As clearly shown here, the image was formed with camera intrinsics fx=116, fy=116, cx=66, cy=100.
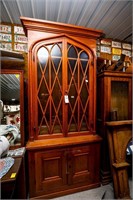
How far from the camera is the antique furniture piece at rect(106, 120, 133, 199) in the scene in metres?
1.57

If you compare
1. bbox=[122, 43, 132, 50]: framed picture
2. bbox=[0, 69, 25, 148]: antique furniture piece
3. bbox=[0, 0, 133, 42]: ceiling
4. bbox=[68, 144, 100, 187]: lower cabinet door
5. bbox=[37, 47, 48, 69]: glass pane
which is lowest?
bbox=[68, 144, 100, 187]: lower cabinet door

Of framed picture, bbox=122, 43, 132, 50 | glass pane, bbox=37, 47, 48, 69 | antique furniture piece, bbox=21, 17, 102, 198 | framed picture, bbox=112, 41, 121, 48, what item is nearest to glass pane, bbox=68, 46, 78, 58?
antique furniture piece, bbox=21, 17, 102, 198

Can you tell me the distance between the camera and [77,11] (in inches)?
66.1

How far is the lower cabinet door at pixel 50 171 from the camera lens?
4.99ft

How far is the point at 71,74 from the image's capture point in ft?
5.54


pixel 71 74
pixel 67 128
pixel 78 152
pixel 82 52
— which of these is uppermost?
pixel 82 52

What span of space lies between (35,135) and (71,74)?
0.99 m

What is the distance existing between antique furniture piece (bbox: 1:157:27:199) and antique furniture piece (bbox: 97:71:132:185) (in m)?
1.23

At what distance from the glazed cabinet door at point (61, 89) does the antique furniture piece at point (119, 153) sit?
32cm

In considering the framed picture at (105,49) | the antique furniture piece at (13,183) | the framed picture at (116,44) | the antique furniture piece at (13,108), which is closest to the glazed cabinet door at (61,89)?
the antique furniture piece at (13,108)

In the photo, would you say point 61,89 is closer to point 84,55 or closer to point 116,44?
point 84,55

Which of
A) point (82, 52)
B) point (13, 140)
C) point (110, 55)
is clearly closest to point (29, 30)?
point (82, 52)

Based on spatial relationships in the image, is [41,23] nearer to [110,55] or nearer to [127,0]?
[127,0]

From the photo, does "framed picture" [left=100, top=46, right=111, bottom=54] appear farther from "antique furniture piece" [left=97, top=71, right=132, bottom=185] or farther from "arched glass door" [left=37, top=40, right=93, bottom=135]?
"arched glass door" [left=37, top=40, right=93, bottom=135]
